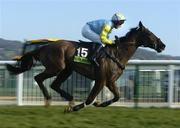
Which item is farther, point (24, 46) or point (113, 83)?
point (24, 46)

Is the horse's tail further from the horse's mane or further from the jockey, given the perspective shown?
the horse's mane

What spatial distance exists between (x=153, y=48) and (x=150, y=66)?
2215 mm

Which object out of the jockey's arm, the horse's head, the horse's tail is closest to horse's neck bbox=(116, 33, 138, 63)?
the horse's head

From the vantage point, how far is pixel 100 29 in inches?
488

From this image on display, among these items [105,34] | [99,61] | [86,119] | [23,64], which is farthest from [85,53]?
[86,119]

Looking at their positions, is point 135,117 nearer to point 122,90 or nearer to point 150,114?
point 150,114

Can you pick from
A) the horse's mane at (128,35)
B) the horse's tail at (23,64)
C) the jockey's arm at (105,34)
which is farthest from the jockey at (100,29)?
the horse's tail at (23,64)

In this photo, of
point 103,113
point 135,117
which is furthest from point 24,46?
point 135,117

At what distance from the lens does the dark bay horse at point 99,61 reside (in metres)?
11.9

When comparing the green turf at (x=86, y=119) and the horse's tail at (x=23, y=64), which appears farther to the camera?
the horse's tail at (x=23, y=64)

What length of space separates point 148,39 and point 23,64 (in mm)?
2852

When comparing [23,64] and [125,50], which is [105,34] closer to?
[125,50]

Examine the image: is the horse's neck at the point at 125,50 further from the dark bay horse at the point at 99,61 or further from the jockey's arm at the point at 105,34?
the jockey's arm at the point at 105,34

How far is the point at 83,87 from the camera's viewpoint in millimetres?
15281
